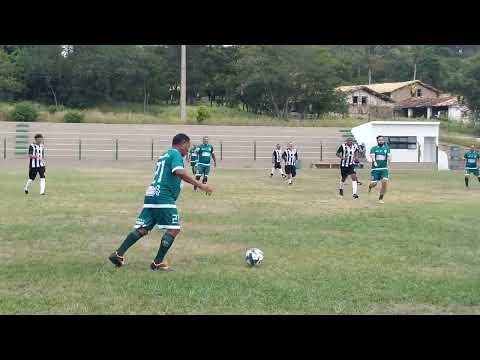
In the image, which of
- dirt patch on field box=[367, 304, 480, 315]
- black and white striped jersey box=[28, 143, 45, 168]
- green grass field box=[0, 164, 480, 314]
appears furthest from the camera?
black and white striped jersey box=[28, 143, 45, 168]

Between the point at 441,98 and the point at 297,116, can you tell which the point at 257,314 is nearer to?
the point at 297,116

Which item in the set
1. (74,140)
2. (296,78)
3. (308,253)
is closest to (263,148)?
(74,140)

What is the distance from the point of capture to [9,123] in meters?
49.2

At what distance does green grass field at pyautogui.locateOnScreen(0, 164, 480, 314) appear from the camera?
690 cm

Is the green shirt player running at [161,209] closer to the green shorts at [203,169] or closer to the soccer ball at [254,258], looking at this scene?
the soccer ball at [254,258]

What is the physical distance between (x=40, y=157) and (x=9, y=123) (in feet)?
105

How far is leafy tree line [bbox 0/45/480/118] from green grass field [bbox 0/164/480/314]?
150ft

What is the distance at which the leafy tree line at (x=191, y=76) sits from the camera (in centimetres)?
6194

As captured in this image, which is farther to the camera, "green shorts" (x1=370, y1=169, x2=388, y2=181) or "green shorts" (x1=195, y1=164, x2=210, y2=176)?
"green shorts" (x1=195, y1=164, x2=210, y2=176)

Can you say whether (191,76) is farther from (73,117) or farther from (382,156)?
(382,156)

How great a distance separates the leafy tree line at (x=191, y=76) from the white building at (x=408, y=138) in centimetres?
1559

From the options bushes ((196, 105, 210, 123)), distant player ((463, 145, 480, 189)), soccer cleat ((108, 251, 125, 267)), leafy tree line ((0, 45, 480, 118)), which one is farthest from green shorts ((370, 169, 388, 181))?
leafy tree line ((0, 45, 480, 118))

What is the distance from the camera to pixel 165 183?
8820 millimetres

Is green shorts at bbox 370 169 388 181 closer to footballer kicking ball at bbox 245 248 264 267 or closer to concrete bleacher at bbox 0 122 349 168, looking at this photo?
footballer kicking ball at bbox 245 248 264 267
